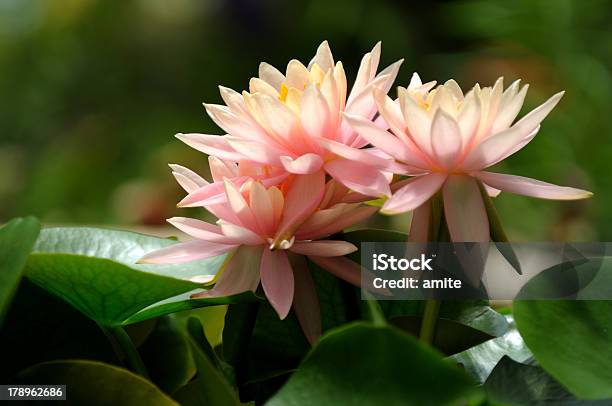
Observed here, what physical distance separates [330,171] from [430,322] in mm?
47

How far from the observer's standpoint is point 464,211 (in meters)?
0.19

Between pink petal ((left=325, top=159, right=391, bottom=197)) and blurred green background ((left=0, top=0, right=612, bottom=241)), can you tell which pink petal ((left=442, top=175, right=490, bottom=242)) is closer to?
pink petal ((left=325, top=159, right=391, bottom=197))

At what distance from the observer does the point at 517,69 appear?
63.7 inches

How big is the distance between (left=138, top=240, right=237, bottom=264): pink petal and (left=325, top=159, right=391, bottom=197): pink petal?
0.11 feet

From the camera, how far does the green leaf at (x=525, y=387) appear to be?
184mm

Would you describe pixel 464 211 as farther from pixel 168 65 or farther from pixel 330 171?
pixel 168 65

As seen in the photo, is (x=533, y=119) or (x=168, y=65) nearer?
(x=533, y=119)

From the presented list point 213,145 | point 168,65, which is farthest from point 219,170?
point 168,65

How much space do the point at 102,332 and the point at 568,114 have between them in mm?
1356

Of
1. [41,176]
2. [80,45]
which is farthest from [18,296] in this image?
[80,45]

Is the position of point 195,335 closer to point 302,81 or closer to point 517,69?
point 302,81

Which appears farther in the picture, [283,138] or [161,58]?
[161,58]

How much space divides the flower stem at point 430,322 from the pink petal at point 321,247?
1.1 inches

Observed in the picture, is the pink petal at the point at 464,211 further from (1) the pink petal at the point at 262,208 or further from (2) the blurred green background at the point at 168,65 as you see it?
(2) the blurred green background at the point at 168,65
